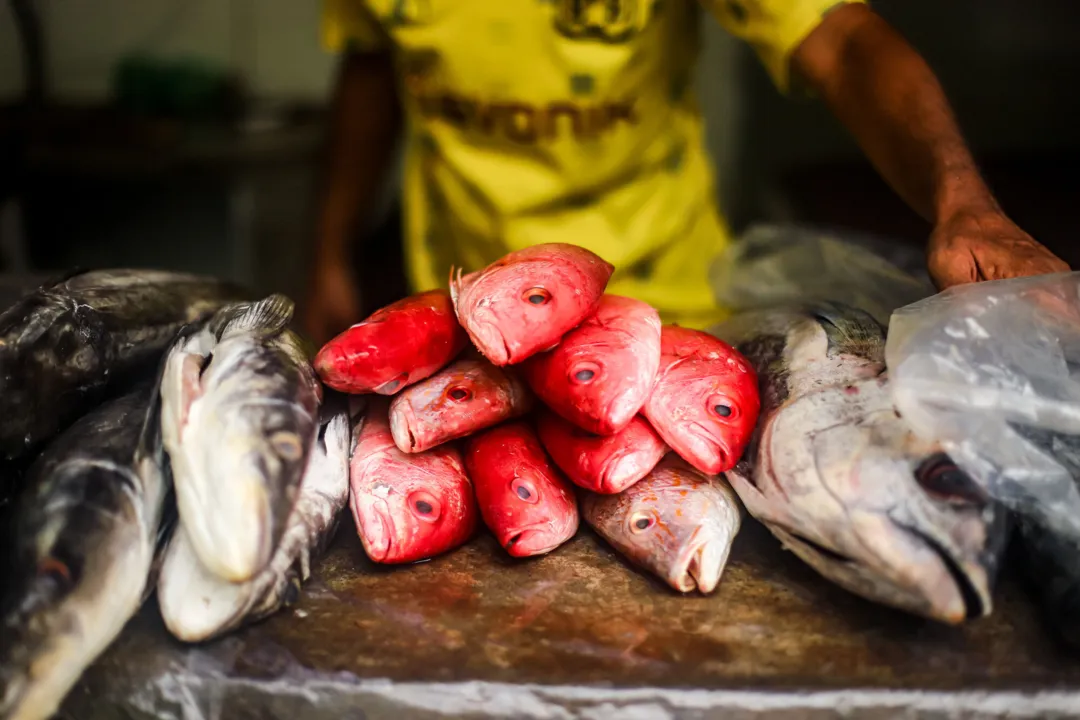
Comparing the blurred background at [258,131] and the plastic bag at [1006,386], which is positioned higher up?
the plastic bag at [1006,386]

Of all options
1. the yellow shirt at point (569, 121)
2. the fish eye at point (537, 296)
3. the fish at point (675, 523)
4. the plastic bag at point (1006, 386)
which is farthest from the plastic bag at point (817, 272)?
the fish eye at point (537, 296)

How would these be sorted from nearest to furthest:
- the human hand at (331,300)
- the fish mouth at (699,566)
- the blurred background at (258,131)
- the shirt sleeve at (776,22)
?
the fish mouth at (699,566)
the shirt sleeve at (776,22)
the human hand at (331,300)
the blurred background at (258,131)

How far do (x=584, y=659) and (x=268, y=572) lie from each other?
1.06 feet

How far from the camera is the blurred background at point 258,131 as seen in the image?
105 inches

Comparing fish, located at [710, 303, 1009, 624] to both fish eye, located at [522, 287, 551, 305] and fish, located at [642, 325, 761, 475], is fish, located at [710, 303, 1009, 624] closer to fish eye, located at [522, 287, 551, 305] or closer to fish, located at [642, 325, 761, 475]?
fish, located at [642, 325, 761, 475]

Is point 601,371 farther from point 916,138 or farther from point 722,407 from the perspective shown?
point 916,138

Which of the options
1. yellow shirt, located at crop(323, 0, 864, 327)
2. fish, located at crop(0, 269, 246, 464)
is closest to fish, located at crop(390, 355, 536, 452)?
fish, located at crop(0, 269, 246, 464)

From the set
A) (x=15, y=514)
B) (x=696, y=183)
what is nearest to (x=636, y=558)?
(x=15, y=514)

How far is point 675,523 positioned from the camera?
909 mm

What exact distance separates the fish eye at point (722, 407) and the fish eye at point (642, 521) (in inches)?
5.3

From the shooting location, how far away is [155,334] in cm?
108

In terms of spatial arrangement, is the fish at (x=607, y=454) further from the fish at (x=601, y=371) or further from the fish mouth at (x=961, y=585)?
the fish mouth at (x=961, y=585)

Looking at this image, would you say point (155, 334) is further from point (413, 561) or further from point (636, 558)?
point (636, 558)

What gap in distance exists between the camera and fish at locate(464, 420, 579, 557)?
0.93 meters
